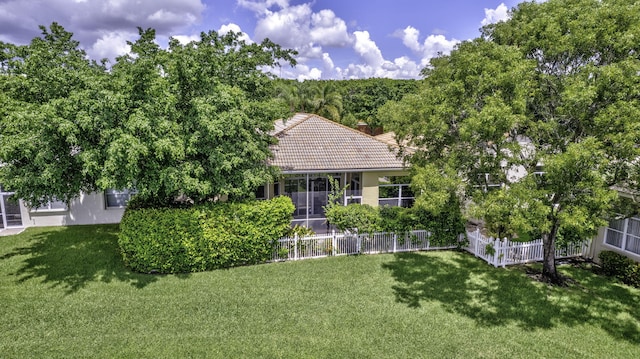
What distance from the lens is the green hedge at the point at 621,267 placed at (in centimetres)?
1369

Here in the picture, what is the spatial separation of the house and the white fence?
9.38ft

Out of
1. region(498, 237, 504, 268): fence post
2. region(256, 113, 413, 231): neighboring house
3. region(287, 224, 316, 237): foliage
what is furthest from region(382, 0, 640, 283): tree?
region(256, 113, 413, 231): neighboring house

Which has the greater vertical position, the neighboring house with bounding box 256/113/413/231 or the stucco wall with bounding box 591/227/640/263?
the neighboring house with bounding box 256/113/413/231

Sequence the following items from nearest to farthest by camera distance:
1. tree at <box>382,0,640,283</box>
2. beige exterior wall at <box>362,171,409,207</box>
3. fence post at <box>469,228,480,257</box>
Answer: tree at <box>382,0,640,283</box> → fence post at <box>469,228,480,257</box> → beige exterior wall at <box>362,171,409,207</box>

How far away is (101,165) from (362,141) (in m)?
13.5

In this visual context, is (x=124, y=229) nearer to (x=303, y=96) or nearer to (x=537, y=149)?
(x=537, y=149)

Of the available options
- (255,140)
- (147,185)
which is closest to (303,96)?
(255,140)

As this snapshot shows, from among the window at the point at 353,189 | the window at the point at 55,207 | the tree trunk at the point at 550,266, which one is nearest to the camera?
the tree trunk at the point at 550,266

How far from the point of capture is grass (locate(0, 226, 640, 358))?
9578 millimetres

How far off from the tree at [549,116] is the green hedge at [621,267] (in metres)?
2.59

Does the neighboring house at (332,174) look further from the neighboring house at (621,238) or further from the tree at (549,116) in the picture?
the neighboring house at (621,238)

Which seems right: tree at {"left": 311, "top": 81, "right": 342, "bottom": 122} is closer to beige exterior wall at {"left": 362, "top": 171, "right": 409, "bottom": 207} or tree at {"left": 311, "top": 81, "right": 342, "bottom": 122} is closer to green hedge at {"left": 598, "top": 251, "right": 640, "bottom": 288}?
beige exterior wall at {"left": 362, "top": 171, "right": 409, "bottom": 207}

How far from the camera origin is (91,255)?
15266 mm

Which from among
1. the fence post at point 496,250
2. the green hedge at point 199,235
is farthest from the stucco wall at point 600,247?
the green hedge at point 199,235
